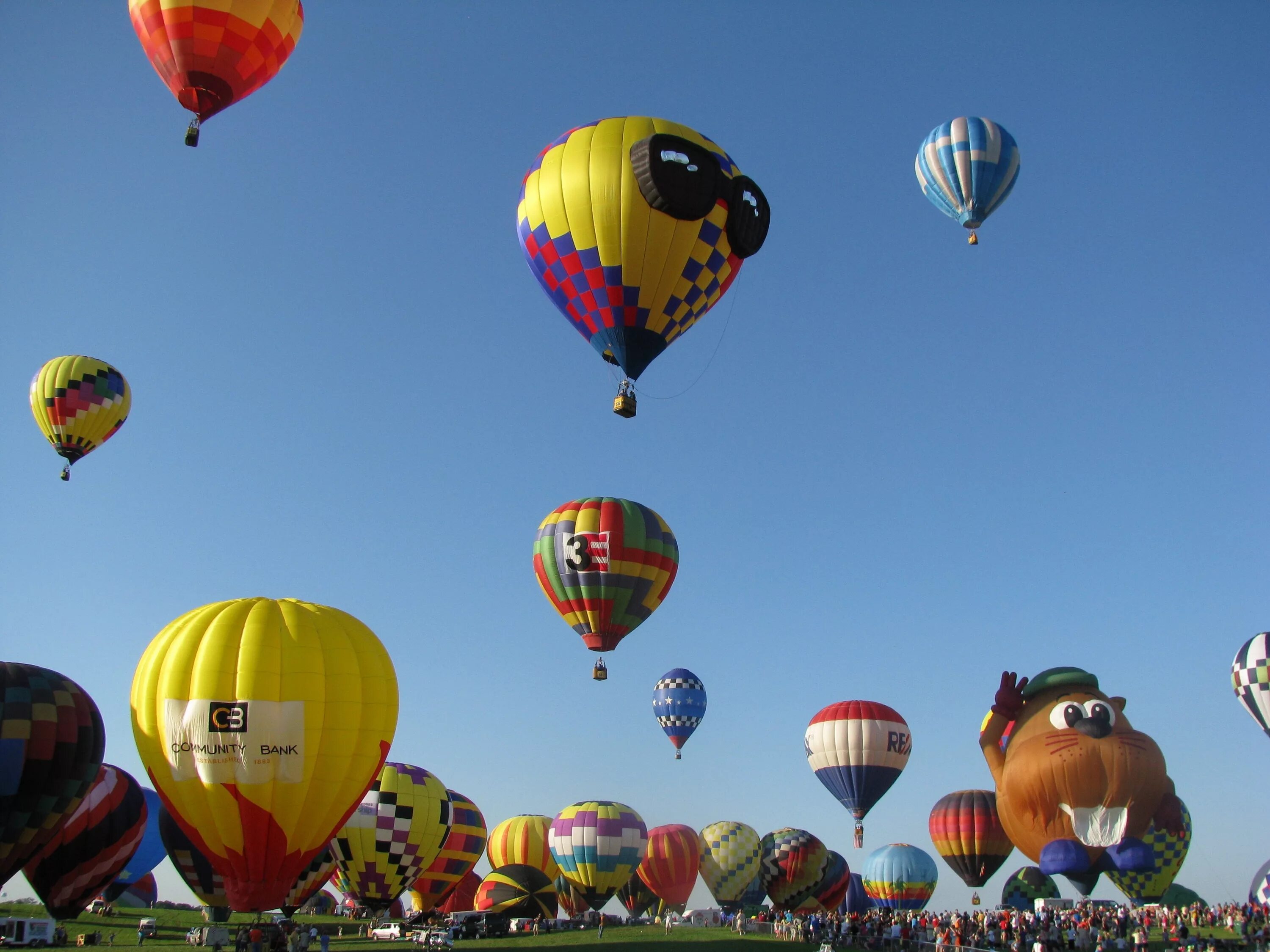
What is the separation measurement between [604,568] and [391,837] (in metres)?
6.95

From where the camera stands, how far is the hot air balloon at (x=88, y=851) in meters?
21.3

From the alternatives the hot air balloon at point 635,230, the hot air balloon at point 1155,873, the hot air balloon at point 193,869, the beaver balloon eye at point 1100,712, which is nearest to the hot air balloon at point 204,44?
the hot air balloon at point 635,230

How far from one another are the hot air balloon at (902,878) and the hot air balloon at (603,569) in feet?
52.9

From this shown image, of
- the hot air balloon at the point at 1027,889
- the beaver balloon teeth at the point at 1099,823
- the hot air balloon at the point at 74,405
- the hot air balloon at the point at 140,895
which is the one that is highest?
the hot air balloon at the point at 74,405

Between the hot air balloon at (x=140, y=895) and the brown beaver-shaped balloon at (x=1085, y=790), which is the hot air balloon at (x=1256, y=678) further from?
the hot air balloon at (x=140, y=895)

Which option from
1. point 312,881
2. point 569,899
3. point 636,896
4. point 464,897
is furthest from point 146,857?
point 636,896

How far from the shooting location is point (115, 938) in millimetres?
23172

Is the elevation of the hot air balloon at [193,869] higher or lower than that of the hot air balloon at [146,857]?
higher

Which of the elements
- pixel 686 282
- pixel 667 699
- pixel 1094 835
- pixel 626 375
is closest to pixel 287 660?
pixel 626 375

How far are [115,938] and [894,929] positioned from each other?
15540 millimetres

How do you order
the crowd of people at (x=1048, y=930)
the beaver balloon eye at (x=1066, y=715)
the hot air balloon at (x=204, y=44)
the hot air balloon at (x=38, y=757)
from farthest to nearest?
the beaver balloon eye at (x=1066, y=715), the hot air balloon at (x=204, y=44), the hot air balloon at (x=38, y=757), the crowd of people at (x=1048, y=930)

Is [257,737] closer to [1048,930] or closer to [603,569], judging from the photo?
[603,569]

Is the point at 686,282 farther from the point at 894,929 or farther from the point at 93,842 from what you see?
the point at 93,842

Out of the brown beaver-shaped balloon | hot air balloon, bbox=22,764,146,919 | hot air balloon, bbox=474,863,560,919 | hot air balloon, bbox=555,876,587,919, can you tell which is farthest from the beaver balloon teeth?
hot air balloon, bbox=22,764,146,919
